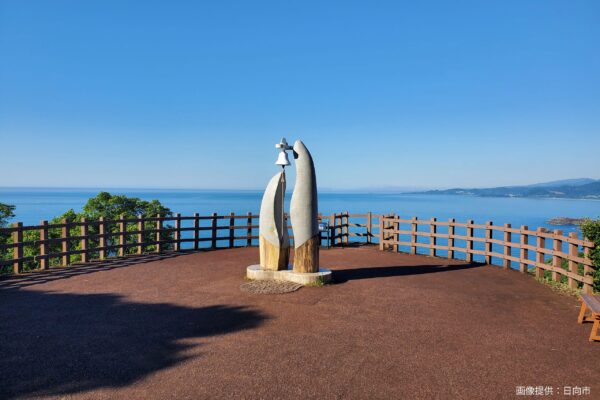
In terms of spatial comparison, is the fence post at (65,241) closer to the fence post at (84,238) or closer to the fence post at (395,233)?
the fence post at (84,238)

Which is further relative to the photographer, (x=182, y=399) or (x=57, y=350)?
(x=57, y=350)

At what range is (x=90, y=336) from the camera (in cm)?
625

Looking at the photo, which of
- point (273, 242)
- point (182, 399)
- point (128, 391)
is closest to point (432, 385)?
point (182, 399)

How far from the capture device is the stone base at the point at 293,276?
9.58 meters

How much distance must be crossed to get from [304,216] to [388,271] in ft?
10.7

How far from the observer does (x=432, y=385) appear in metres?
4.70

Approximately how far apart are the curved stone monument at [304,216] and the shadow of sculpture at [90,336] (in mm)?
2543

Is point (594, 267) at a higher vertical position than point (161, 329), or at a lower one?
higher

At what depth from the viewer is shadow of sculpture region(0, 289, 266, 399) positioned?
4.81 meters

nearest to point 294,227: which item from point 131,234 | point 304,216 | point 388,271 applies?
point 304,216

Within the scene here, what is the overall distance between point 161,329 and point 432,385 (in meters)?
4.19

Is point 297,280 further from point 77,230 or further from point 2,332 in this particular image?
point 77,230

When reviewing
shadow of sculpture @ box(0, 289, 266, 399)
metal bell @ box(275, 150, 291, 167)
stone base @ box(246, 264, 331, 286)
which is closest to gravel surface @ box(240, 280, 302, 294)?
stone base @ box(246, 264, 331, 286)

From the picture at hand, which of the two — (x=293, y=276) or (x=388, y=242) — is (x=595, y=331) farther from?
(x=388, y=242)
